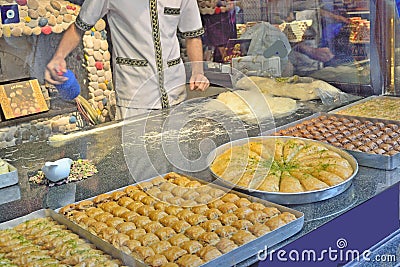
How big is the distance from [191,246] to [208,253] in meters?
0.05

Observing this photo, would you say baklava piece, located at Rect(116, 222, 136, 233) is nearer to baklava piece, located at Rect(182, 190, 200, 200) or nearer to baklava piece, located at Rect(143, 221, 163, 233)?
baklava piece, located at Rect(143, 221, 163, 233)

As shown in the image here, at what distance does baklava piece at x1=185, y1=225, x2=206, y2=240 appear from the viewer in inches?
45.8

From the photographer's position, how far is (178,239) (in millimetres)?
1146

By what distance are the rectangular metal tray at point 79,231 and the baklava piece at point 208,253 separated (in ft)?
0.40

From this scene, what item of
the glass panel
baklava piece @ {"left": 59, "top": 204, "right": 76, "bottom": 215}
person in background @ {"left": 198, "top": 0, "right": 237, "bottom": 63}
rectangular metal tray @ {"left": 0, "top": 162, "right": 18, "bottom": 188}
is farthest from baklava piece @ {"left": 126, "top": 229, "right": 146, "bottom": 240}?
person in background @ {"left": 198, "top": 0, "right": 237, "bottom": 63}

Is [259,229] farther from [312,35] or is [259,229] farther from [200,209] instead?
[312,35]

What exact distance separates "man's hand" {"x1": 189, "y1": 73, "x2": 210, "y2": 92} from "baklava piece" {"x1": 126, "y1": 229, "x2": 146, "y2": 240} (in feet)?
3.06

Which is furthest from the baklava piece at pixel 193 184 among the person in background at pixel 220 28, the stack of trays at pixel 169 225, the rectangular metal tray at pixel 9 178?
→ the person in background at pixel 220 28

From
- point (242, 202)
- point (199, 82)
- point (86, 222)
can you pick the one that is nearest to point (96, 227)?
point (86, 222)

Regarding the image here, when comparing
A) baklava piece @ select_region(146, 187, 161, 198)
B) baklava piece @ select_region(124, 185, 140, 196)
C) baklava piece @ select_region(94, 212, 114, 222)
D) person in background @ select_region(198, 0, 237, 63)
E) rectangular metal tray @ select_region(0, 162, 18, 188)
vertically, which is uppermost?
person in background @ select_region(198, 0, 237, 63)

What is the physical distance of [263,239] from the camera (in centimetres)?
112

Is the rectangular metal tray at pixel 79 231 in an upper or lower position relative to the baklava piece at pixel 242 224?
upper

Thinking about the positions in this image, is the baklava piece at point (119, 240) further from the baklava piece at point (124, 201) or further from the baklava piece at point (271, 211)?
the baklava piece at point (271, 211)

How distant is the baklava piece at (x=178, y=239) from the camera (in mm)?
1134
